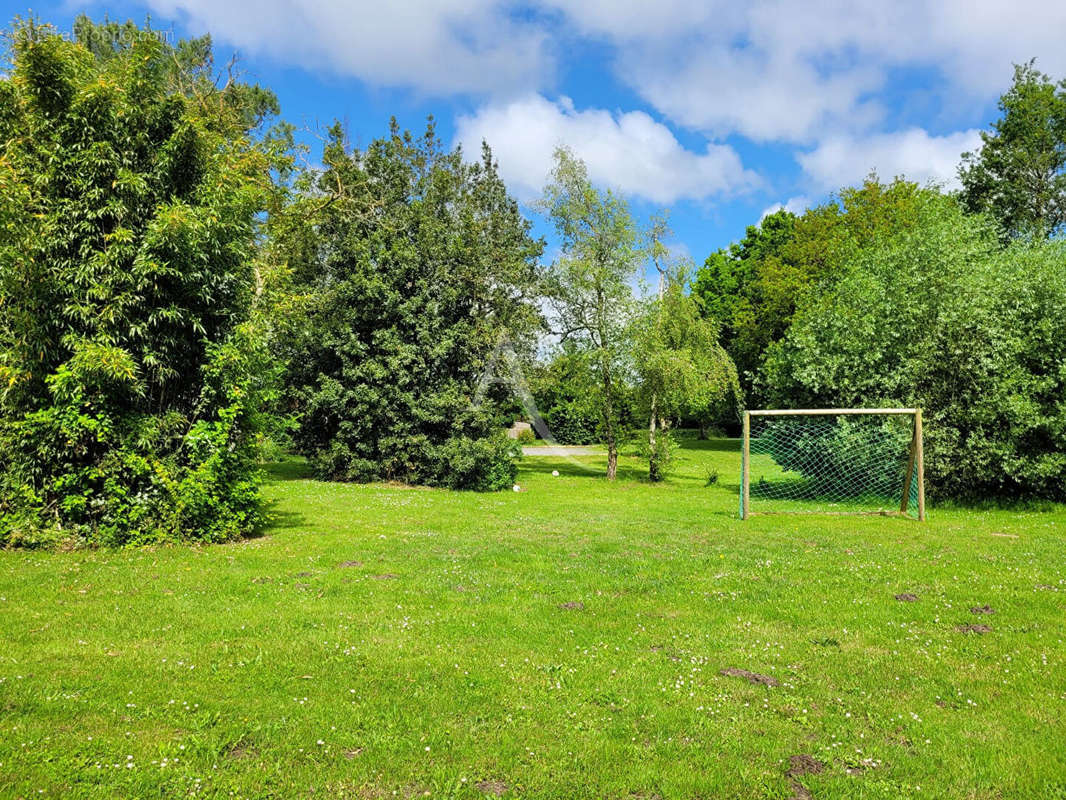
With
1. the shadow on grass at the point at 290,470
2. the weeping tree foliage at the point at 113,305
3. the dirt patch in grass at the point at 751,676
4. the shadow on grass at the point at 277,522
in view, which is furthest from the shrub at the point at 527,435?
the dirt patch in grass at the point at 751,676

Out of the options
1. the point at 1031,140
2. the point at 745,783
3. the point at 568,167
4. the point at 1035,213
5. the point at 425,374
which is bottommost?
the point at 745,783

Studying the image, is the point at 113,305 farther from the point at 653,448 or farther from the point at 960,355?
the point at 960,355

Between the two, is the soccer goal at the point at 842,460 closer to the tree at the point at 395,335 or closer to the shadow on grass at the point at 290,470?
the tree at the point at 395,335

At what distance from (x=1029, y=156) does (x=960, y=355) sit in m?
29.0

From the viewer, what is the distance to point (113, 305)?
10367 millimetres

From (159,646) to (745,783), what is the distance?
17.6 feet

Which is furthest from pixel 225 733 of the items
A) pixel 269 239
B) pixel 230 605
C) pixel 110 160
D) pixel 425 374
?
pixel 425 374

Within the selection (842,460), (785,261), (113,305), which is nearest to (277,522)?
(113,305)

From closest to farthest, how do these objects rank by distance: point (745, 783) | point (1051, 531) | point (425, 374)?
1. point (745, 783)
2. point (1051, 531)
3. point (425, 374)

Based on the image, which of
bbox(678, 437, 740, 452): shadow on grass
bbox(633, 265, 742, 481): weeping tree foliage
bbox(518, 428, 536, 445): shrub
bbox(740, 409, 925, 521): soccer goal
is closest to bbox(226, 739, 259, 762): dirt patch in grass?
bbox(740, 409, 925, 521): soccer goal

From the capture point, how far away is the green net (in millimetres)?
17922

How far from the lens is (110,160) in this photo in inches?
414

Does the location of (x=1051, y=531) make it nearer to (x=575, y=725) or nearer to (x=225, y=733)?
(x=575, y=725)

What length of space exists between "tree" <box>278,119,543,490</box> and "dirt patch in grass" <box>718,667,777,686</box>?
16539 millimetres
